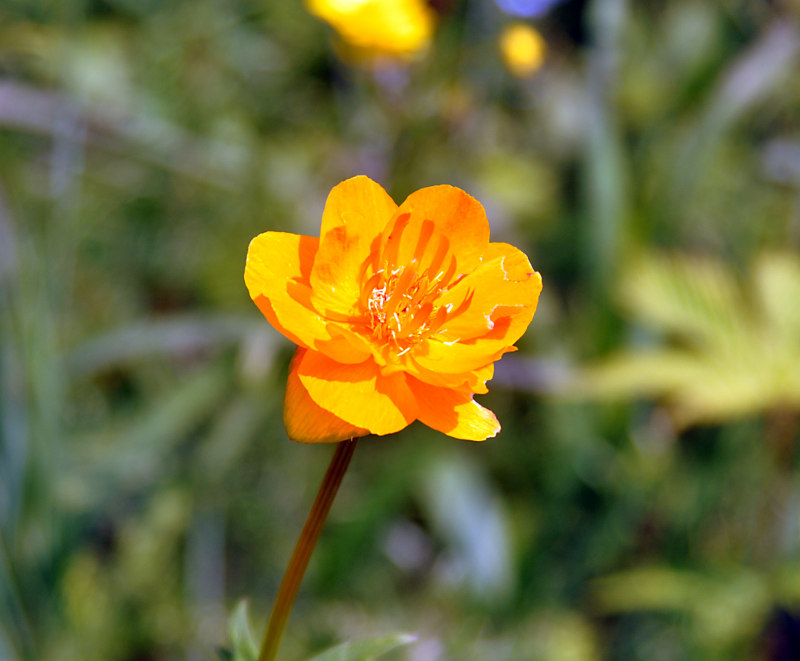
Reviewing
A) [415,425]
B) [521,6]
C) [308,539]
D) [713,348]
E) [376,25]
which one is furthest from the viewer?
[521,6]

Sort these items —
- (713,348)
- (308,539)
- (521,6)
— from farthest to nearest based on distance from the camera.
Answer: (521,6) → (713,348) → (308,539)

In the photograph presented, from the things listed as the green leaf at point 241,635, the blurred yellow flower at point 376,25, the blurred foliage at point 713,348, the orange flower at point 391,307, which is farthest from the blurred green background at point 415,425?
the orange flower at point 391,307

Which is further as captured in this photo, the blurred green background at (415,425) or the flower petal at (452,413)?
the blurred green background at (415,425)

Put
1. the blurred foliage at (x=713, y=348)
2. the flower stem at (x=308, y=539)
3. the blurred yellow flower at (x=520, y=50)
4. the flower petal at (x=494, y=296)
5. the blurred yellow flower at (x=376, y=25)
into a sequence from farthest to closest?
the blurred yellow flower at (x=520, y=50), the blurred yellow flower at (x=376, y=25), the blurred foliage at (x=713, y=348), the flower petal at (x=494, y=296), the flower stem at (x=308, y=539)

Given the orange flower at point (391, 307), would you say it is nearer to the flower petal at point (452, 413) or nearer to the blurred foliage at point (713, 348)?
the flower petal at point (452, 413)

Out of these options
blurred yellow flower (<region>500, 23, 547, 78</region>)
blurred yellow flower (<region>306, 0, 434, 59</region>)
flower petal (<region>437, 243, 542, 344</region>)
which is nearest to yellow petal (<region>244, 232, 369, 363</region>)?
flower petal (<region>437, 243, 542, 344</region>)

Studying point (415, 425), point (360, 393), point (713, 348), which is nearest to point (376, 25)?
point (415, 425)

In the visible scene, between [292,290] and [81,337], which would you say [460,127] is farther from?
[292,290]

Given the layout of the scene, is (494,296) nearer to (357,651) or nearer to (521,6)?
(357,651)
